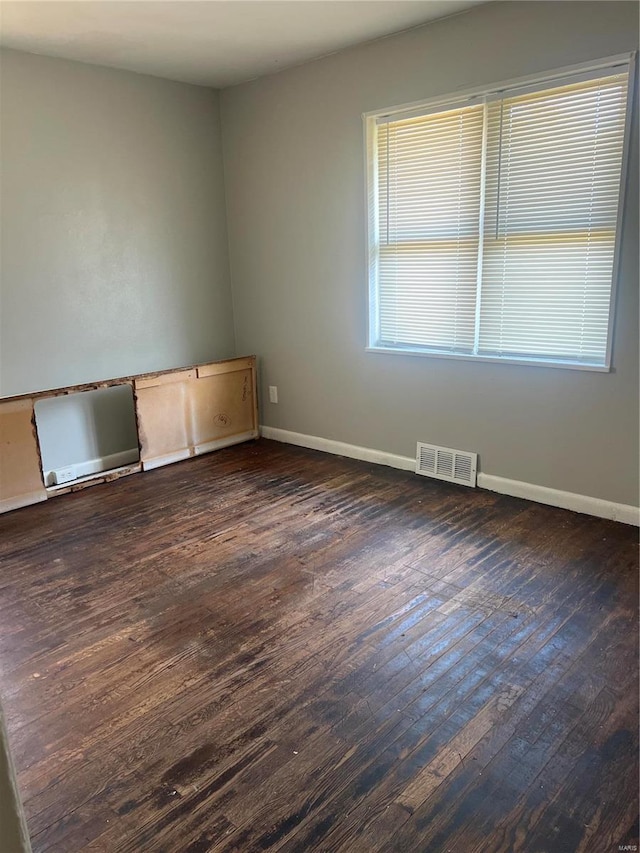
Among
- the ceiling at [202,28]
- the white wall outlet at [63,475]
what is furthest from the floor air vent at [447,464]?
the ceiling at [202,28]

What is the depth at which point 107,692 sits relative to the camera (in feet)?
6.59

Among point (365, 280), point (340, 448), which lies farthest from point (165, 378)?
point (365, 280)

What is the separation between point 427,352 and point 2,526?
8.87ft

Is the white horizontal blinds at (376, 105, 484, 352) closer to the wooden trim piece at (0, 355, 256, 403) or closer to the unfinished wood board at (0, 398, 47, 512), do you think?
the wooden trim piece at (0, 355, 256, 403)

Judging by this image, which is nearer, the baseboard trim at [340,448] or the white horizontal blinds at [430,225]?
the white horizontal blinds at [430,225]

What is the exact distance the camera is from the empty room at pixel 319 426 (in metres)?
1.69

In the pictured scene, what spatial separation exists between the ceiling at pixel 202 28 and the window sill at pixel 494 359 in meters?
1.83

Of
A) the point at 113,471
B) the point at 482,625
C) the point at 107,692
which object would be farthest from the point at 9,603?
the point at 482,625

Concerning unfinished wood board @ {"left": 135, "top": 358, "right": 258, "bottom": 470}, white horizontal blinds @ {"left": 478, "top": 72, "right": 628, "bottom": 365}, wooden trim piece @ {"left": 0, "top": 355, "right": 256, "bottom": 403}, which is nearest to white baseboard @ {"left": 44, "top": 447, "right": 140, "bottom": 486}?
unfinished wood board @ {"left": 135, "top": 358, "right": 258, "bottom": 470}

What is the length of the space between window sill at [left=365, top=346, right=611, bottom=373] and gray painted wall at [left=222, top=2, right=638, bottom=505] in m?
0.04

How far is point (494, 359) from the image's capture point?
3.44 metres

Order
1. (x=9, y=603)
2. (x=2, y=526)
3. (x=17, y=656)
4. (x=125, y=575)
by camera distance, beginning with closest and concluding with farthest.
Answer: (x=17, y=656)
(x=9, y=603)
(x=125, y=575)
(x=2, y=526)

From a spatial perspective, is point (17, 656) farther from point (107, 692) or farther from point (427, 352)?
point (427, 352)

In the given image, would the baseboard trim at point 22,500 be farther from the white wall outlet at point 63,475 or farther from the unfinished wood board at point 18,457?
the white wall outlet at point 63,475
